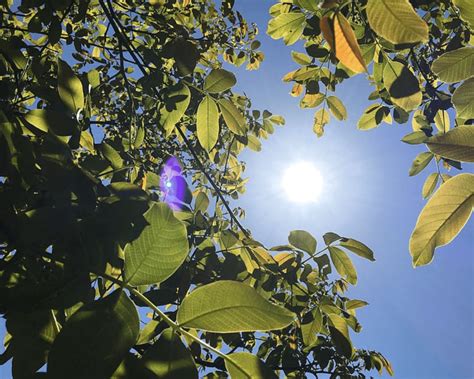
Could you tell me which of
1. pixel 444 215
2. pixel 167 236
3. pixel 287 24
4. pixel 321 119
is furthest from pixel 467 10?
pixel 321 119

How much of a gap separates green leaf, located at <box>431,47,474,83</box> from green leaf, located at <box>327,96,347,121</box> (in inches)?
54.7

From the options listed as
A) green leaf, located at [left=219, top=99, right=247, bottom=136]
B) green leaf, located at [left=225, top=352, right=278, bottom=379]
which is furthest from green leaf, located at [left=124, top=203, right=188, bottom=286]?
green leaf, located at [left=219, top=99, right=247, bottom=136]

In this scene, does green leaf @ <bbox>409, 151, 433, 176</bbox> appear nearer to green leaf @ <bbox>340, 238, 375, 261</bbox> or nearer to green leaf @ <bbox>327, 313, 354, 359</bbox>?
green leaf @ <bbox>340, 238, 375, 261</bbox>

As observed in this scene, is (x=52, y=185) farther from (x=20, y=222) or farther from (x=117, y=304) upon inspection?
(x=117, y=304)

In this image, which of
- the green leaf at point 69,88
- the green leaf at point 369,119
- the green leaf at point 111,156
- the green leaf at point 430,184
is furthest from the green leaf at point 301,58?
the green leaf at point 69,88

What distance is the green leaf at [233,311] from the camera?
2.28 feet

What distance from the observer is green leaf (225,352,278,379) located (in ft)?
2.32

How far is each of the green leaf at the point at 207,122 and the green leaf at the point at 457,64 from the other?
0.91 meters

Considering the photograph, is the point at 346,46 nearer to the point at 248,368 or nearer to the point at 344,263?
the point at 248,368

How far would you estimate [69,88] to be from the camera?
4.12 ft

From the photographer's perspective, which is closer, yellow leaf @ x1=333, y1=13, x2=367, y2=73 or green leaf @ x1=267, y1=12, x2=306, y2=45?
yellow leaf @ x1=333, y1=13, x2=367, y2=73

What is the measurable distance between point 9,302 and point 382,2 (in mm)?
881

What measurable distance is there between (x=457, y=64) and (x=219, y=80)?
2.95 feet

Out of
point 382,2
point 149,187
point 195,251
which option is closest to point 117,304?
point 382,2
